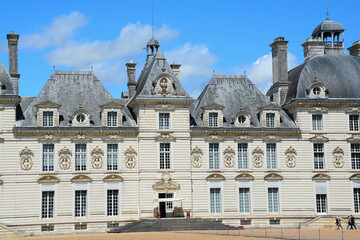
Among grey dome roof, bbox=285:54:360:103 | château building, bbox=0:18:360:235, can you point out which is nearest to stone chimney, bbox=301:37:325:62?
grey dome roof, bbox=285:54:360:103

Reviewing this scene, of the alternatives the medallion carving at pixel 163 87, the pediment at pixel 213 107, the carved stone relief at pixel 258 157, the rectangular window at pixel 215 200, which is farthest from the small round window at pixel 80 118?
the carved stone relief at pixel 258 157

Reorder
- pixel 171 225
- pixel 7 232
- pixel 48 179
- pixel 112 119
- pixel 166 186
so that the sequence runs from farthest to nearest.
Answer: pixel 112 119 < pixel 166 186 < pixel 48 179 < pixel 171 225 < pixel 7 232

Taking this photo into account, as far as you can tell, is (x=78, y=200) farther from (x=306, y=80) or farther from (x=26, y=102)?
(x=306, y=80)

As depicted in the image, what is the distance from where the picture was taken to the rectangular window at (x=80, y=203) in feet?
150

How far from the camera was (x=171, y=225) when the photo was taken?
4422 cm

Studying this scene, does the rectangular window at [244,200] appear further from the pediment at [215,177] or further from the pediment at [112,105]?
the pediment at [112,105]

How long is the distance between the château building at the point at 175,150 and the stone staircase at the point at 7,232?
2.89 feet

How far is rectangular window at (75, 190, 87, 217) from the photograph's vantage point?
45.8 m

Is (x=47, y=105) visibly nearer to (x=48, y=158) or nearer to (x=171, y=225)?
(x=48, y=158)

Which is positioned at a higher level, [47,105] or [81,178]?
[47,105]

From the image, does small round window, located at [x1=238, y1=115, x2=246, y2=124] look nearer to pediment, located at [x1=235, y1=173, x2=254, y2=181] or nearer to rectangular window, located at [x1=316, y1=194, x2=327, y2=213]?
pediment, located at [x1=235, y1=173, x2=254, y2=181]

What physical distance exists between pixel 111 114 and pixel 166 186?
6657 millimetres

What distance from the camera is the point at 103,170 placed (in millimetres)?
46469

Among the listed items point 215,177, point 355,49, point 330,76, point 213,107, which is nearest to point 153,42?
point 213,107
